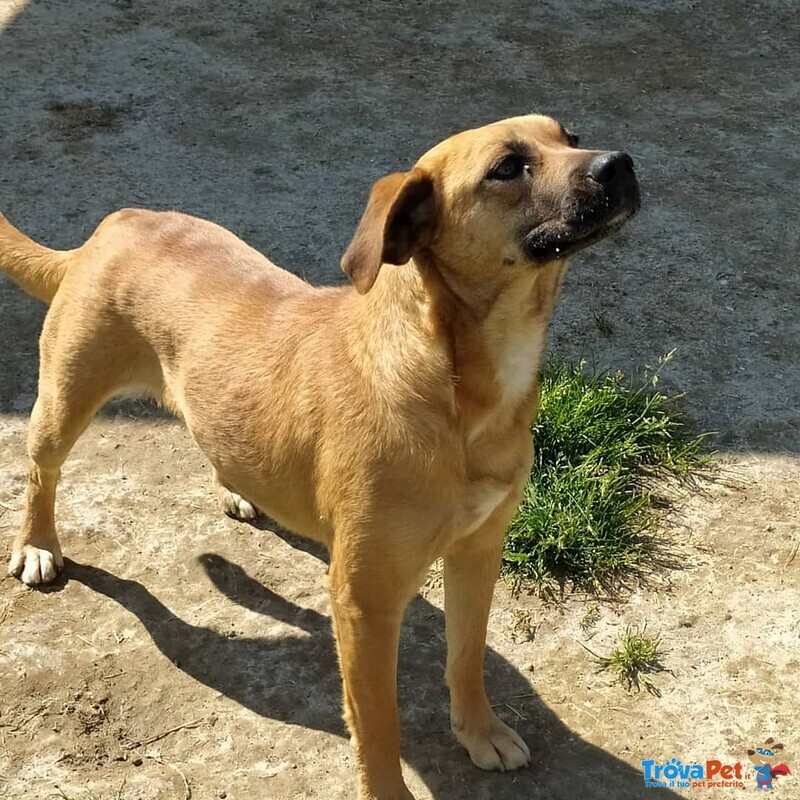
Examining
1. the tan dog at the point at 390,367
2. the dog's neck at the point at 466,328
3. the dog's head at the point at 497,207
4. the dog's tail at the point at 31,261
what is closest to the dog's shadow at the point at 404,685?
the tan dog at the point at 390,367

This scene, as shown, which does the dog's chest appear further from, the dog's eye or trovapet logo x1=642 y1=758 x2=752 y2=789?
trovapet logo x1=642 y1=758 x2=752 y2=789

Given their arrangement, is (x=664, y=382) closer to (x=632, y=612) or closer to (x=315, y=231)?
(x=632, y=612)

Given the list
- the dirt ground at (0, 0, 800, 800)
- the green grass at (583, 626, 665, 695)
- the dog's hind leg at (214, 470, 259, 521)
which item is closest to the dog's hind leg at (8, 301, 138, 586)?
the dirt ground at (0, 0, 800, 800)

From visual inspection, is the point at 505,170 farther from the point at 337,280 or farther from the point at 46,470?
the point at 337,280

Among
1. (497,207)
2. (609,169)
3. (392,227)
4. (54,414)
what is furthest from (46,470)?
(609,169)

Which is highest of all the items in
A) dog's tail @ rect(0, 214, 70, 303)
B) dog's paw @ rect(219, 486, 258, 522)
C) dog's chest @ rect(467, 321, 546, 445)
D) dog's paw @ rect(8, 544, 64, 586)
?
dog's chest @ rect(467, 321, 546, 445)

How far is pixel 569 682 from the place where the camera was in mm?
4199

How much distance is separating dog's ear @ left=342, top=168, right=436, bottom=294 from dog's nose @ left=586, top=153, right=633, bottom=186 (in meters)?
0.50

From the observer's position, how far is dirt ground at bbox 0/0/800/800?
3.98m

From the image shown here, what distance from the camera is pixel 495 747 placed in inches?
152

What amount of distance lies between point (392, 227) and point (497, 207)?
338mm

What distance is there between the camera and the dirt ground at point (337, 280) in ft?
13.1

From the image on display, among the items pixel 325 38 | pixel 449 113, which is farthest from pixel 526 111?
pixel 325 38

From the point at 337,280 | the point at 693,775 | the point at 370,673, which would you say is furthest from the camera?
the point at 337,280
